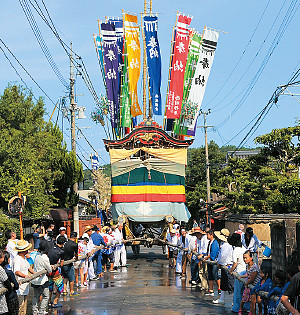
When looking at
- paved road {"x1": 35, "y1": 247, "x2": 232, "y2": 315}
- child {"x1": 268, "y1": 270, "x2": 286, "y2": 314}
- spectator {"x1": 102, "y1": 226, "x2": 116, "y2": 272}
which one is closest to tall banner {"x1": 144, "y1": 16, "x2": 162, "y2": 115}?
spectator {"x1": 102, "y1": 226, "x2": 116, "y2": 272}

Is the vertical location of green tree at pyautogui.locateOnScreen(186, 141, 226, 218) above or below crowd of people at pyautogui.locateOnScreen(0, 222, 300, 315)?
above

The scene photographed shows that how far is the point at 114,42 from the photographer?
93.8 feet

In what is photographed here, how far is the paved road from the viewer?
11.1 metres

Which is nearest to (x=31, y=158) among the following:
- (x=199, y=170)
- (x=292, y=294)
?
(x=292, y=294)

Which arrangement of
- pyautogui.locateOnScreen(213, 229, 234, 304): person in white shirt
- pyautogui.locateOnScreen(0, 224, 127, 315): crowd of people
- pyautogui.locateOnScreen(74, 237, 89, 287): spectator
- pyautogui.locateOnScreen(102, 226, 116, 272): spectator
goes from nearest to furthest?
pyautogui.locateOnScreen(0, 224, 127, 315): crowd of people
pyautogui.locateOnScreen(213, 229, 234, 304): person in white shirt
pyautogui.locateOnScreen(74, 237, 89, 287): spectator
pyautogui.locateOnScreen(102, 226, 116, 272): spectator

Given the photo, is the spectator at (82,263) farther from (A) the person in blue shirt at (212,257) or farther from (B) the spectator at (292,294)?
(B) the spectator at (292,294)

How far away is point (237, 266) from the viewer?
1109 cm

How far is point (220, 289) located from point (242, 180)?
46.9ft

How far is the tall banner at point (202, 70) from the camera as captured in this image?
29.2m

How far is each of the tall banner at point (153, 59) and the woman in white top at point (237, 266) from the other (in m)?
18.2

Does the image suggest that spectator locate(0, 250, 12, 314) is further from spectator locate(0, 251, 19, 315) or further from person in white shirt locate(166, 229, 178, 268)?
person in white shirt locate(166, 229, 178, 268)

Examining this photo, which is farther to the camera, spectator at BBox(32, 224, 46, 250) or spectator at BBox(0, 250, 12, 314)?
spectator at BBox(32, 224, 46, 250)

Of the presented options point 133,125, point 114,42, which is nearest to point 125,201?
point 133,125

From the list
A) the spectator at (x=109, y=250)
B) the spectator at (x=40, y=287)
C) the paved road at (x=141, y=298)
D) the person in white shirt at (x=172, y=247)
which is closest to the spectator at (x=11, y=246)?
the spectator at (x=40, y=287)
